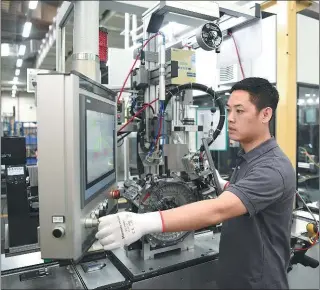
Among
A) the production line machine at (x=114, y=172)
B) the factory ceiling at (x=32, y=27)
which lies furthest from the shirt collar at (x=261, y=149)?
the factory ceiling at (x=32, y=27)

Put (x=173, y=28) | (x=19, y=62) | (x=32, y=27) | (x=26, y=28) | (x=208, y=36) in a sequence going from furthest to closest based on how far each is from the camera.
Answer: (x=19, y=62) < (x=32, y=27) < (x=26, y=28) < (x=173, y=28) < (x=208, y=36)

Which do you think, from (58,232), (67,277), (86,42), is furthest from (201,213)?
(86,42)

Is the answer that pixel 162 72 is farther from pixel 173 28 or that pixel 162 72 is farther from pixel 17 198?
pixel 173 28

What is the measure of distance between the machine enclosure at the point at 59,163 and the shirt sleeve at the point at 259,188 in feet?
2.06

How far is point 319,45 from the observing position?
287 cm

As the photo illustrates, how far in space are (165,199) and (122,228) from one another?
2.05 ft

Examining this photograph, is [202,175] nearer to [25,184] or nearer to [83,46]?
[83,46]

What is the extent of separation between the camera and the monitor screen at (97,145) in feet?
4.04

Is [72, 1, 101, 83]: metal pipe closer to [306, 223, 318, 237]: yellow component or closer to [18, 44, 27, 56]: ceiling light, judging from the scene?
[306, 223, 318, 237]: yellow component

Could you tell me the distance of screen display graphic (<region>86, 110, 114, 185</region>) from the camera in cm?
132

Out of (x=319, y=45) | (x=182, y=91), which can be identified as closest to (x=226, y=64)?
(x=182, y=91)

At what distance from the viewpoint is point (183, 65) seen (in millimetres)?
1836

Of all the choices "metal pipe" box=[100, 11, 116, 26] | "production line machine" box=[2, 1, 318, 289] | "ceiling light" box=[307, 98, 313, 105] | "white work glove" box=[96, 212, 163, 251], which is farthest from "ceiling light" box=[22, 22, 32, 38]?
"white work glove" box=[96, 212, 163, 251]

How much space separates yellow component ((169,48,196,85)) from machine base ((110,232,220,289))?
1.07 metres
